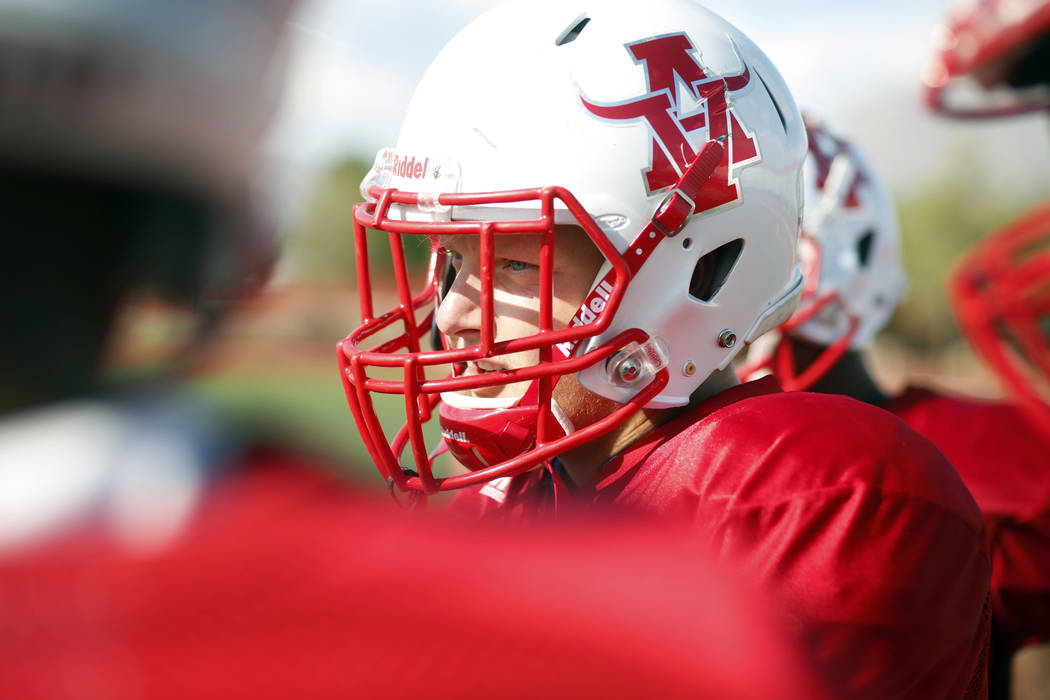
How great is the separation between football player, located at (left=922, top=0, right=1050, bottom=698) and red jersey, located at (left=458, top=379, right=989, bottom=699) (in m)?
1.07

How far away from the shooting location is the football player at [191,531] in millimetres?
592

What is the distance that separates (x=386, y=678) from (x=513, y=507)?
135 cm

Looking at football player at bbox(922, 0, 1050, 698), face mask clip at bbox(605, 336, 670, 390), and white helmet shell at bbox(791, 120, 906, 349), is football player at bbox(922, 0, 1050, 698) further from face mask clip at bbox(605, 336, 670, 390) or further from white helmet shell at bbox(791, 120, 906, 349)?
face mask clip at bbox(605, 336, 670, 390)

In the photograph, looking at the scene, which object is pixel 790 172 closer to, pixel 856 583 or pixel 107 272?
pixel 856 583

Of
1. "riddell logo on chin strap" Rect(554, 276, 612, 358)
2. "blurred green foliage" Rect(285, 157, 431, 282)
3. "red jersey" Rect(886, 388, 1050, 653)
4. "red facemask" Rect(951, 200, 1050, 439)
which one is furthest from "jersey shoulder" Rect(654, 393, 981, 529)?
"blurred green foliage" Rect(285, 157, 431, 282)

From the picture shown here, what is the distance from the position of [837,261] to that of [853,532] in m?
1.80

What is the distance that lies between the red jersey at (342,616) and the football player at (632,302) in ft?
2.62

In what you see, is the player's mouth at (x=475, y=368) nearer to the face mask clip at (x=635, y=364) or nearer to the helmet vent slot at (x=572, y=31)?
the face mask clip at (x=635, y=364)

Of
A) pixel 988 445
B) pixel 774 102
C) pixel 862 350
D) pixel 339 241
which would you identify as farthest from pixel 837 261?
pixel 339 241

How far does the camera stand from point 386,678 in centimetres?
59

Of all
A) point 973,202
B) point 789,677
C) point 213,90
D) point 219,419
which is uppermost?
point 213,90

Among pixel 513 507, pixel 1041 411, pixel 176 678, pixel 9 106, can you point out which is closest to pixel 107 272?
pixel 9 106

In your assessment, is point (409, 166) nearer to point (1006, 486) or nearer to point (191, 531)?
point (191, 531)

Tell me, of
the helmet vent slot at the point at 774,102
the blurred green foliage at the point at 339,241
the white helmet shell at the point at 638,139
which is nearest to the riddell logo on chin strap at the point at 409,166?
the white helmet shell at the point at 638,139
